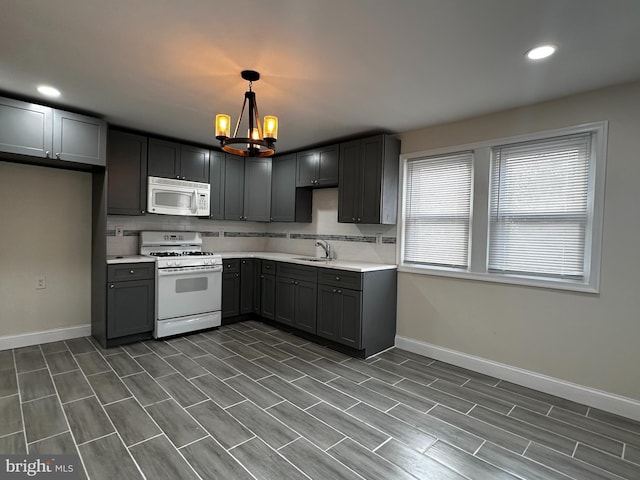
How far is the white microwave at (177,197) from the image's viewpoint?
4.09 meters

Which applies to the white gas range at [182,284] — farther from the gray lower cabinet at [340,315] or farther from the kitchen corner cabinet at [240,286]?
the gray lower cabinet at [340,315]

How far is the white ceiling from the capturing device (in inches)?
69.8

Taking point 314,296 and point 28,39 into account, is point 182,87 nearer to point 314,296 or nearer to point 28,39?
point 28,39

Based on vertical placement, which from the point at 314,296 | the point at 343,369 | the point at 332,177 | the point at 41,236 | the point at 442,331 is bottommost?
the point at 343,369

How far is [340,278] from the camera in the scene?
145 inches

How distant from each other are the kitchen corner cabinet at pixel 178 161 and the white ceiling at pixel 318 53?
35.9 inches

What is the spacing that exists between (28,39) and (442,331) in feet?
13.4

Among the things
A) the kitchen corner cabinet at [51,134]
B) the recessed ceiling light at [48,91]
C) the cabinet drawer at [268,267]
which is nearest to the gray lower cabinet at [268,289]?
the cabinet drawer at [268,267]

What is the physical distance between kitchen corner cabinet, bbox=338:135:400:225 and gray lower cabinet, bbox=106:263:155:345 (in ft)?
7.92

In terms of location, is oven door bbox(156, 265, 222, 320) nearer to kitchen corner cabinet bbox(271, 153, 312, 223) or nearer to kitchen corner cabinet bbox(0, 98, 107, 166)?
kitchen corner cabinet bbox(271, 153, 312, 223)

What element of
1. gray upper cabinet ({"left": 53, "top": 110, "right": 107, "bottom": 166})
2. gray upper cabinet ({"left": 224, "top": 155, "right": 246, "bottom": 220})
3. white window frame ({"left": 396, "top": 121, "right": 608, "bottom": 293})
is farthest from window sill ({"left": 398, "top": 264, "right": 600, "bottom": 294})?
gray upper cabinet ({"left": 53, "top": 110, "right": 107, "bottom": 166})

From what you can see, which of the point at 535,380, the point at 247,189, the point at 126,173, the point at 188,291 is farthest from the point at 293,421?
the point at 247,189

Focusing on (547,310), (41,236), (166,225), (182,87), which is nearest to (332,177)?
(182,87)

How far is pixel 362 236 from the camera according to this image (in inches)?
170
